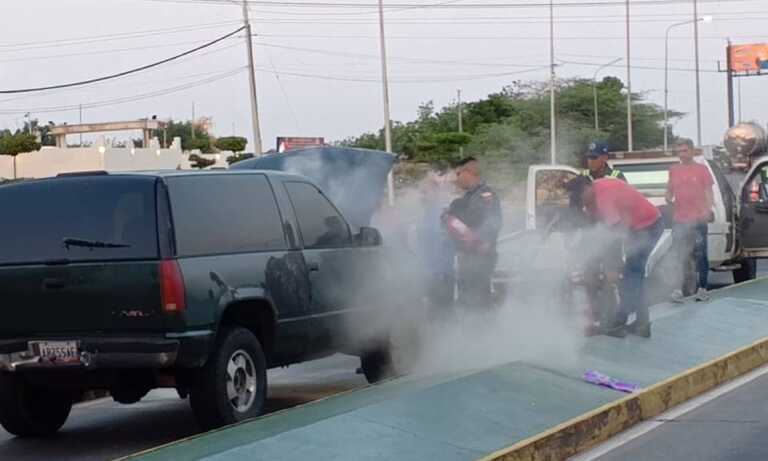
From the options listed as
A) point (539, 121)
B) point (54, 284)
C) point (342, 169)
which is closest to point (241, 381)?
point (54, 284)

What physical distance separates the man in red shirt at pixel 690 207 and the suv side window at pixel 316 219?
20.6 feet

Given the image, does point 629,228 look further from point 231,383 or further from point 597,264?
point 231,383

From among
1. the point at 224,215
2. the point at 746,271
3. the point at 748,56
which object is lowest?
the point at 746,271

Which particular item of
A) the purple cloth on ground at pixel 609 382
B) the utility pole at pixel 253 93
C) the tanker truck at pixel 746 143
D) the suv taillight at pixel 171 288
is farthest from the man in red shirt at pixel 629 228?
the utility pole at pixel 253 93

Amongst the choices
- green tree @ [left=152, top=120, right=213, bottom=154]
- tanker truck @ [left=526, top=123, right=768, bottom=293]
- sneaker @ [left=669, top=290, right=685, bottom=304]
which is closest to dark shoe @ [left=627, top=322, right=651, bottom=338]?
sneaker @ [left=669, top=290, right=685, bottom=304]

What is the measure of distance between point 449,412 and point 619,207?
14.0 ft

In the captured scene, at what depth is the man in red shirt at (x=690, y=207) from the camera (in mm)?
16031

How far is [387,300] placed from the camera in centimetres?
1145

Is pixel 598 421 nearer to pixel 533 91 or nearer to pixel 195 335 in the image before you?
pixel 195 335

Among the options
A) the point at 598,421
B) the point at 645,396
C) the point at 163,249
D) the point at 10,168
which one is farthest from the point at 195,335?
the point at 10,168

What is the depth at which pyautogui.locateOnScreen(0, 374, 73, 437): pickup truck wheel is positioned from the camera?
9.64 metres

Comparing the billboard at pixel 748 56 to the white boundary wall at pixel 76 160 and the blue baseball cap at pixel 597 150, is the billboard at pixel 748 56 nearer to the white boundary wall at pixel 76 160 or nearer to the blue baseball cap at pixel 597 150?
the white boundary wall at pixel 76 160

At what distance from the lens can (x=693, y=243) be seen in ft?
53.7

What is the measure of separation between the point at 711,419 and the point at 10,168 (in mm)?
51349
